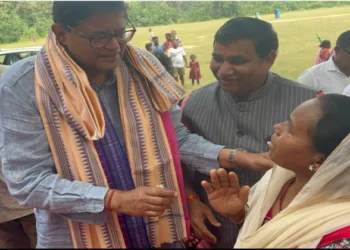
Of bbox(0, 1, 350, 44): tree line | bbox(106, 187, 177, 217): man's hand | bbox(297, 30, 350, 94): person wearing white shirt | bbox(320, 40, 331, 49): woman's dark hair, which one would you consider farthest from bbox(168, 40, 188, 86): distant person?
bbox(106, 187, 177, 217): man's hand

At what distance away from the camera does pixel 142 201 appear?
54.5 inches

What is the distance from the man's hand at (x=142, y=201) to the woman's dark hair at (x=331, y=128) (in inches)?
21.7

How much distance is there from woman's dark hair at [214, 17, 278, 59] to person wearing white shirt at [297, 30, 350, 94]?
5.57 feet

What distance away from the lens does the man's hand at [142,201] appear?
1384 millimetres

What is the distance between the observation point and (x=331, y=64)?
3602mm

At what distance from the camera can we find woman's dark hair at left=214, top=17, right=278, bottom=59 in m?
1.92

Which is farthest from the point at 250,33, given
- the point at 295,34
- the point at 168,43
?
the point at 168,43

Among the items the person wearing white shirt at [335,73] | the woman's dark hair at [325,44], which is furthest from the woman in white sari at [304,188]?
the woman's dark hair at [325,44]

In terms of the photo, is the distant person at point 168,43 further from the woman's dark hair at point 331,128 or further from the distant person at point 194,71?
the woman's dark hair at point 331,128

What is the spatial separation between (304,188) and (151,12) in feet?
5.14

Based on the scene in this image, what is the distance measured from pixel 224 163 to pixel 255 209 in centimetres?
29

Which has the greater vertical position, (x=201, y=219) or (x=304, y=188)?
(x=304, y=188)

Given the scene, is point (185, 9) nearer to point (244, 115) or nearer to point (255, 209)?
point (244, 115)

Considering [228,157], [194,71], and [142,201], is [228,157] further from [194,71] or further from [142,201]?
[194,71]
